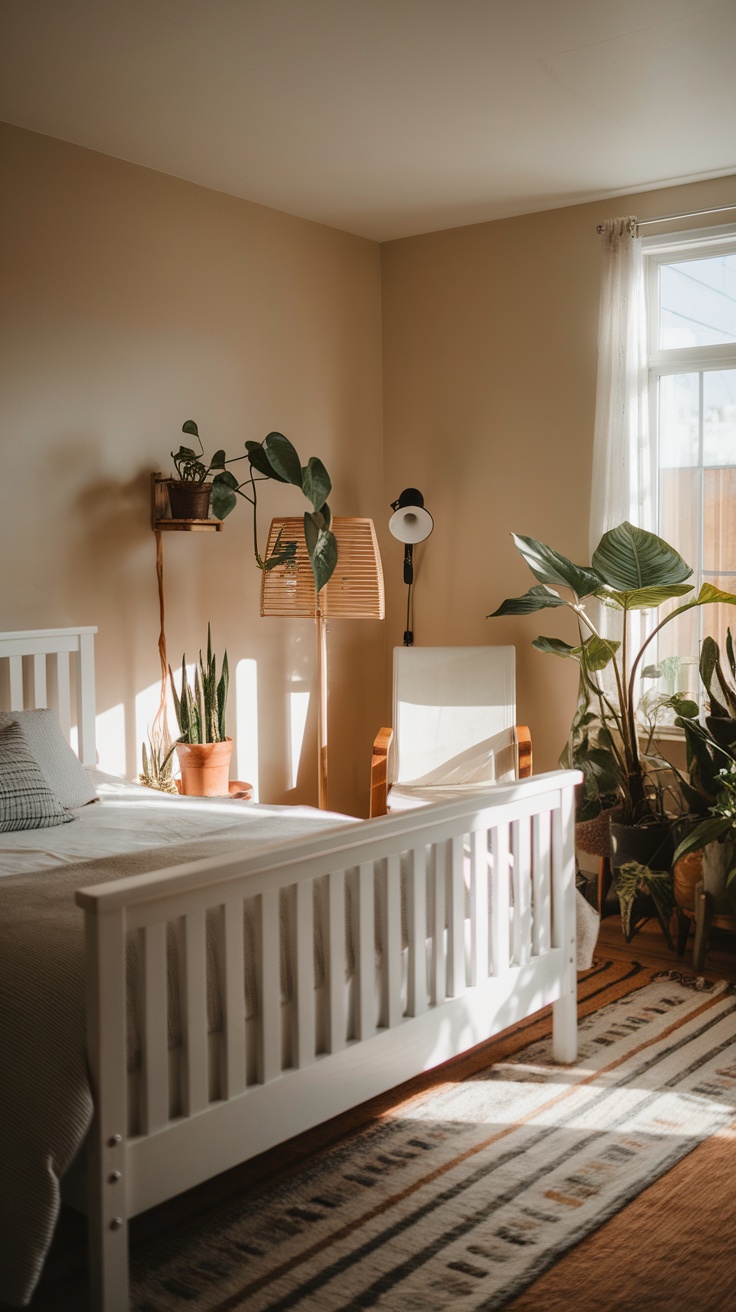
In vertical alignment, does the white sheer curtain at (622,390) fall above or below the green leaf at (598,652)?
above

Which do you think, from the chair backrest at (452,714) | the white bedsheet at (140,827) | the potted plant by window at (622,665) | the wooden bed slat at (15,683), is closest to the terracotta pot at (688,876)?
the potted plant by window at (622,665)

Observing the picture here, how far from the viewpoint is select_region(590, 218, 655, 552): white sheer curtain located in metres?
4.40

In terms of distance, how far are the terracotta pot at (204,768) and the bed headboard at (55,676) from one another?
1.06 feet

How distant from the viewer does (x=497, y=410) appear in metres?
4.90

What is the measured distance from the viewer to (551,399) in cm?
475

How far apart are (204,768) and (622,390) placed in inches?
84.9

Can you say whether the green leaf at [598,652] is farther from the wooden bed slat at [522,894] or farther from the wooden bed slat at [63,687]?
the wooden bed slat at [63,687]

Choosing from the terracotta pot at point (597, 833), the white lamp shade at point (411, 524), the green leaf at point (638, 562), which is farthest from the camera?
the white lamp shade at point (411, 524)

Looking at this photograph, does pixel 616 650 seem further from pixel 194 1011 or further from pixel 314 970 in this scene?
pixel 194 1011

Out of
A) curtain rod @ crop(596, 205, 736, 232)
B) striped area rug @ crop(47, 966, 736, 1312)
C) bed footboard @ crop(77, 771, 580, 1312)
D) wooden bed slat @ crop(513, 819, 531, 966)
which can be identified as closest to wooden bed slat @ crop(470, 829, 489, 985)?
bed footboard @ crop(77, 771, 580, 1312)

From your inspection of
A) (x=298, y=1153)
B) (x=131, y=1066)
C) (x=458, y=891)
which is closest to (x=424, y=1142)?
(x=298, y=1153)

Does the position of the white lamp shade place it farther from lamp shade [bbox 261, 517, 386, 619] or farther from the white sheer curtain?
the white sheer curtain

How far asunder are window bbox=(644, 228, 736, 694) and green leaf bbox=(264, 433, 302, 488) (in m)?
1.46

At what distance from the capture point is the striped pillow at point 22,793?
10.1 feet
